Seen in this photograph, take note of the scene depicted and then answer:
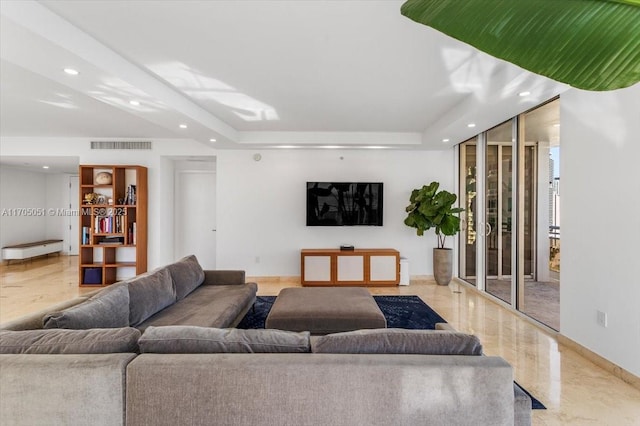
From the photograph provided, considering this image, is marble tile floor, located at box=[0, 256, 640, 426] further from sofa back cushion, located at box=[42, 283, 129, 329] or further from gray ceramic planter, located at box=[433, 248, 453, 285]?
sofa back cushion, located at box=[42, 283, 129, 329]

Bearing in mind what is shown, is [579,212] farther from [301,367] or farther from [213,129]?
[213,129]

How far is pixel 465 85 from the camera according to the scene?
11.0 ft

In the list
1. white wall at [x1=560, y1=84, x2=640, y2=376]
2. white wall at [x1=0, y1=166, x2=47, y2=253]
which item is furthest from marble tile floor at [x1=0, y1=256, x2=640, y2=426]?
white wall at [x1=0, y1=166, x2=47, y2=253]

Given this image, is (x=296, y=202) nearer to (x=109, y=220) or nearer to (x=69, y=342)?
(x=109, y=220)

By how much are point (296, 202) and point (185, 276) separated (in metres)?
2.77

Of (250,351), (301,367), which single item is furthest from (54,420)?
(301,367)

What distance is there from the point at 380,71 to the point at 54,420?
10.7ft

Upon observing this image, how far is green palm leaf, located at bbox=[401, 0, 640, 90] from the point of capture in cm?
39

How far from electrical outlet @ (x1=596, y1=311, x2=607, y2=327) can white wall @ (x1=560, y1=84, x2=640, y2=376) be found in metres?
0.03

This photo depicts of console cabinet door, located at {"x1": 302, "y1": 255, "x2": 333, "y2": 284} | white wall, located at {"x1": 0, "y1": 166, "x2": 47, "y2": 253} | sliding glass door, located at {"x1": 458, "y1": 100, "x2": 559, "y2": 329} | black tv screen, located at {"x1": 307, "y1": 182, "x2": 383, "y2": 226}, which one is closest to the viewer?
sliding glass door, located at {"x1": 458, "y1": 100, "x2": 559, "y2": 329}

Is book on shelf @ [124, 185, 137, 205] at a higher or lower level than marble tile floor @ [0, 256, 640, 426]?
higher

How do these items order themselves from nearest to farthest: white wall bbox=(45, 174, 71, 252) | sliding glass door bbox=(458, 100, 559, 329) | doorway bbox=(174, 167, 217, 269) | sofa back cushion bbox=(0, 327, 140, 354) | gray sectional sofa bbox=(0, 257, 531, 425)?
gray sectional sofa bbox=(0, 257, 531, 425) < sofa back cushion bbox=(0, 327, 140, 354) < sliding glass door bbox=(458, 100, 559, 329) < doorway bbox=(174, 167, 217, 269) < white wall bbox=(45, 174, 71, 252)

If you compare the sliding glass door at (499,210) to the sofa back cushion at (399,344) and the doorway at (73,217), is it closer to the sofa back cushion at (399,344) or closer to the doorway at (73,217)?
the sofa back cushion at (399,344)

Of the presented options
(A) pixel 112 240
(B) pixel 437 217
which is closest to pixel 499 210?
(B) pixel 437 217
